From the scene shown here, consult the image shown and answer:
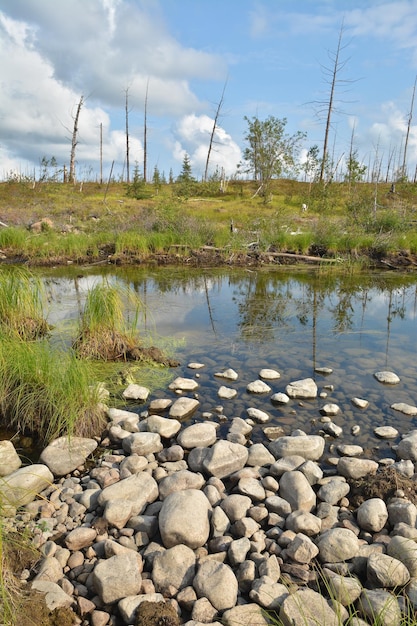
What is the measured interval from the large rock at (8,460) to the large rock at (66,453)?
173 millimetres

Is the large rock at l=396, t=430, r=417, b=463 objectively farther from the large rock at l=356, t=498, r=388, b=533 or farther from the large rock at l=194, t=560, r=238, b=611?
the large rock at l=194, t=560, r=238, b=611

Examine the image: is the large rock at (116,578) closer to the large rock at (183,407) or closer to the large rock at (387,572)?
the large rock at (387,572)

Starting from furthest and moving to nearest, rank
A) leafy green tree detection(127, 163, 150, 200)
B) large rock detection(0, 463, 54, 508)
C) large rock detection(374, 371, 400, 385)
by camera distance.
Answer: leafy green tree detection(127, 163, 150, 200), large rock detection(374, 371, 400, 385), large rock detection(0, 463, 54, 508)

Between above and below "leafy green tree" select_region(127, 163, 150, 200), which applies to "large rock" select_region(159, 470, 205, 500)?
below

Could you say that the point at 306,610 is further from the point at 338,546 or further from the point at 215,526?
the point at 215,526

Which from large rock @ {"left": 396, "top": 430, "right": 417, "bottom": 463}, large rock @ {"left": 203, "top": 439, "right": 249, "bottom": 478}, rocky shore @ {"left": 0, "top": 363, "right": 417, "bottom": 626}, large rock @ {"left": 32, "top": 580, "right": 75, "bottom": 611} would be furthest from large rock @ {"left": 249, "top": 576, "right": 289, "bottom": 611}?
large rock @ {"left": 396, "top": 430, "right": 417, "bottom": 463}

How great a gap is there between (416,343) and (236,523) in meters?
4.89

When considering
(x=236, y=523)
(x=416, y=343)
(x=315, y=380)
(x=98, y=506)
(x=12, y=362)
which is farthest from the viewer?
(x=416, y=343)

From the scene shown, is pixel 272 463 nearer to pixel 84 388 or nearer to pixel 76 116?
pixel 84 388

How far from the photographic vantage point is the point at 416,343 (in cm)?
634

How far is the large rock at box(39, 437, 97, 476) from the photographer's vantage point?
3041 mm

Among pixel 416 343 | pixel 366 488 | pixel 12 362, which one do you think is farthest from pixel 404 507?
pixel 416 343

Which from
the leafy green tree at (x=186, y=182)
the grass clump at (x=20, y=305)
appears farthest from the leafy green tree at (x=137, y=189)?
the grass clump at (x=20, y=305)

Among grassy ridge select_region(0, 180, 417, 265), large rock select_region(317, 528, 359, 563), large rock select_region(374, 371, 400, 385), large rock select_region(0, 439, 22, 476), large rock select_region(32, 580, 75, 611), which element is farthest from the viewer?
grassy ridge select_region(0, 180, 417, 265)
